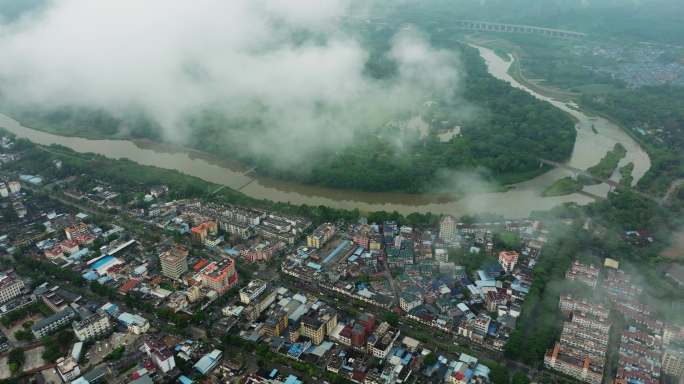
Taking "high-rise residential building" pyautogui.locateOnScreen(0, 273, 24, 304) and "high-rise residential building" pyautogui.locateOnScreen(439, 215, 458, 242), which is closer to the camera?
"high-rise residential building" pyautogui.locateOnScreen(0, 273, 24, 304)

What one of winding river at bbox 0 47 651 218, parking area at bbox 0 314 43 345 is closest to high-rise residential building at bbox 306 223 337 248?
winding river at bbox 0 47 651 218

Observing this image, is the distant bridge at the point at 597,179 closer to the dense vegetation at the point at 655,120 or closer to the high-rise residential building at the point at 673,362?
the dense vegetation at the point at 655,120

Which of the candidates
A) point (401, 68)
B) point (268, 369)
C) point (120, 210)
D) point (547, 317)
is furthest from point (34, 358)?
point (401, 68)

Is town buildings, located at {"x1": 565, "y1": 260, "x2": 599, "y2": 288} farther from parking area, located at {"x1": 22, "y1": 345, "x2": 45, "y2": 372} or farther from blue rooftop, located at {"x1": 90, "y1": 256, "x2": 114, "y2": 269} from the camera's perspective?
parking area, located at {"x1": 22, "y1": 345, "x2": 45, "y2": 372}

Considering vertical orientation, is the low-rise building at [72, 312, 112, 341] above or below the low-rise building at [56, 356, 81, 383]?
above

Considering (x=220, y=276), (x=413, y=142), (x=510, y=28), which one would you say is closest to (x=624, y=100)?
(x=413, y=142)
